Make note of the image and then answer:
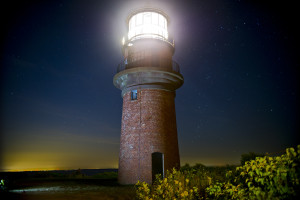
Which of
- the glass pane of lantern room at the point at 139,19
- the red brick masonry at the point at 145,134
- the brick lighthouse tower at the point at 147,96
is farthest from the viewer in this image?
the glass pane of lantern room at the point at 139,19

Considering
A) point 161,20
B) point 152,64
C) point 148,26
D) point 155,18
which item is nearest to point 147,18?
point 155,18

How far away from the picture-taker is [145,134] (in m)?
14.3

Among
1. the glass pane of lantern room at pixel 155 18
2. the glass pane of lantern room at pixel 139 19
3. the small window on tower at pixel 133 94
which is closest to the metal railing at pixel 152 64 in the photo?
the small window on tower at pixel 133 94

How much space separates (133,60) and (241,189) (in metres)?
12.4

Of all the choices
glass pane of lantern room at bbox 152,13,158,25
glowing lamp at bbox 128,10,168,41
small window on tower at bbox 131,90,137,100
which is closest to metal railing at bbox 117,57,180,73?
glowing lamp at bbox 128,10,168,41

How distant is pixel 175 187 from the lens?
7055 mm

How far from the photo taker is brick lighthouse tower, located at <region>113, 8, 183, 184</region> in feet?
46.5

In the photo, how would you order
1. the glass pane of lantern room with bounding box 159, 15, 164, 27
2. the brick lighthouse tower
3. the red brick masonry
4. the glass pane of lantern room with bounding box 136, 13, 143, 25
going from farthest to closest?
the glass pane of lantern room with bounding box 159, 15, 164, 27
the glass pane of lantern room with bounding box 136, 13, 143, 25
the brick lighthouse tower
the red brick masonry

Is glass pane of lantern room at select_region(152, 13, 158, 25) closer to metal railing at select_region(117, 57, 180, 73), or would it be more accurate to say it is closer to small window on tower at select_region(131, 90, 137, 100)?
metal railing at select_region(117, 57, 180, 73)

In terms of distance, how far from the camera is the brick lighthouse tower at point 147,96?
46.5 ft

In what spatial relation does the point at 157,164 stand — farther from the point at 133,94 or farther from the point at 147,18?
the point at 147,18

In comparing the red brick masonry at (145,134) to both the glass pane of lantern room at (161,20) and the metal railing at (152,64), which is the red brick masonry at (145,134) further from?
the glass pane of lantern room at (161,20)

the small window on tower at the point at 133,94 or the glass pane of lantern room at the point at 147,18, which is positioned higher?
the glass pane of lantern room at the point at 147,18

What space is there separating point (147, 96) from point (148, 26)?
16.5 ft
